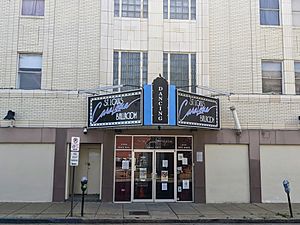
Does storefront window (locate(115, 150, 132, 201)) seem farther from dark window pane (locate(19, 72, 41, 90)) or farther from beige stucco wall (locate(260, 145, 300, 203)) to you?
beige stucco wall (locate(260, 145, 300, 203))

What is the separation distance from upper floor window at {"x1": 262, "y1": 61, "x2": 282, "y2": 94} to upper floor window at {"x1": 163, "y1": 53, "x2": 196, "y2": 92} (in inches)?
129

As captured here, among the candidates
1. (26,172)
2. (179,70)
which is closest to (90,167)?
(26,172)

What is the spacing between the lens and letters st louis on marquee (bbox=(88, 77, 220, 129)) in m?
13.2

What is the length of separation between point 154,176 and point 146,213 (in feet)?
8.97

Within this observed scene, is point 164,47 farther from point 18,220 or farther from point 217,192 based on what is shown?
point 18,220

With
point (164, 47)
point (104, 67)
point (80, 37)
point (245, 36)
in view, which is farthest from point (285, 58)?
point (80, 37)

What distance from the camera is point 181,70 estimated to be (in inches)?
639

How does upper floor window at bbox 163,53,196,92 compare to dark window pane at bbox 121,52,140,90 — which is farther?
upper floor window at bbox 163,53,196,92

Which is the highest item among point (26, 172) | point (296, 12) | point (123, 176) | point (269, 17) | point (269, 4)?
point (269, 4)

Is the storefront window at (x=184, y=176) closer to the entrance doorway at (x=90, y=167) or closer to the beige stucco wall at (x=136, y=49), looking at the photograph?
the beige stucco wall at (x=136, y=49)

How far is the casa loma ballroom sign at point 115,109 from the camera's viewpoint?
13.6 m

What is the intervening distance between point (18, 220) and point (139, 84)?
738cm

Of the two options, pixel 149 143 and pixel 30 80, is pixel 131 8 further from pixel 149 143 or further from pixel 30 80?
pixel 149 143

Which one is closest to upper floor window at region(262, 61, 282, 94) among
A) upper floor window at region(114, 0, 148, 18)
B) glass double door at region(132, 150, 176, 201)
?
glass double door at region(132, 150, 176, 201)
